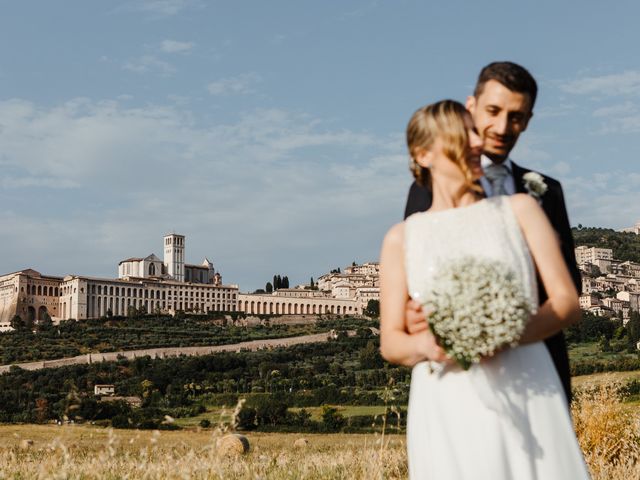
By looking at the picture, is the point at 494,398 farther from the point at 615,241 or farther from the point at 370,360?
the point at 615,241

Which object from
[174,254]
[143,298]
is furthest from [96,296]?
[174,254]

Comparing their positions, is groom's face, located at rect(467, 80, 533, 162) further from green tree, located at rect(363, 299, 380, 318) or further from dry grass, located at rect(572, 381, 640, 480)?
green tree, located at rect(363, 299, 380, 318)

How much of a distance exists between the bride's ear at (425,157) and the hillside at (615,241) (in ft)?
525

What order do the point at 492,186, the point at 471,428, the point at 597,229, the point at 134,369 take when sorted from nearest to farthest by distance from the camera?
1. the point at 471,428
2. the point at 492,186
3. the point at 134,369
4. the point at 597,229

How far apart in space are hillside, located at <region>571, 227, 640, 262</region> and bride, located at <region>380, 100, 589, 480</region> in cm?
16010

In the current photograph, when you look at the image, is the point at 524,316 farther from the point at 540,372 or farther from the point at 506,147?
the point at 506,147

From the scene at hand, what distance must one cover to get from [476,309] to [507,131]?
0.79 meters

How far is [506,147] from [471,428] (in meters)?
0.98

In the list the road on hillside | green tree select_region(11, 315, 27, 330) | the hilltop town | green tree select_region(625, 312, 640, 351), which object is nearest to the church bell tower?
the hilltop town

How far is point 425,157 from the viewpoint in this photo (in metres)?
2.50

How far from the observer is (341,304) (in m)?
109

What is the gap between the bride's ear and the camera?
2.47 metres

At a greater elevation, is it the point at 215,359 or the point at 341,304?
the point at 341,304

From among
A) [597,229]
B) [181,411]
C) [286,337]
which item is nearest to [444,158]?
[181,411]
